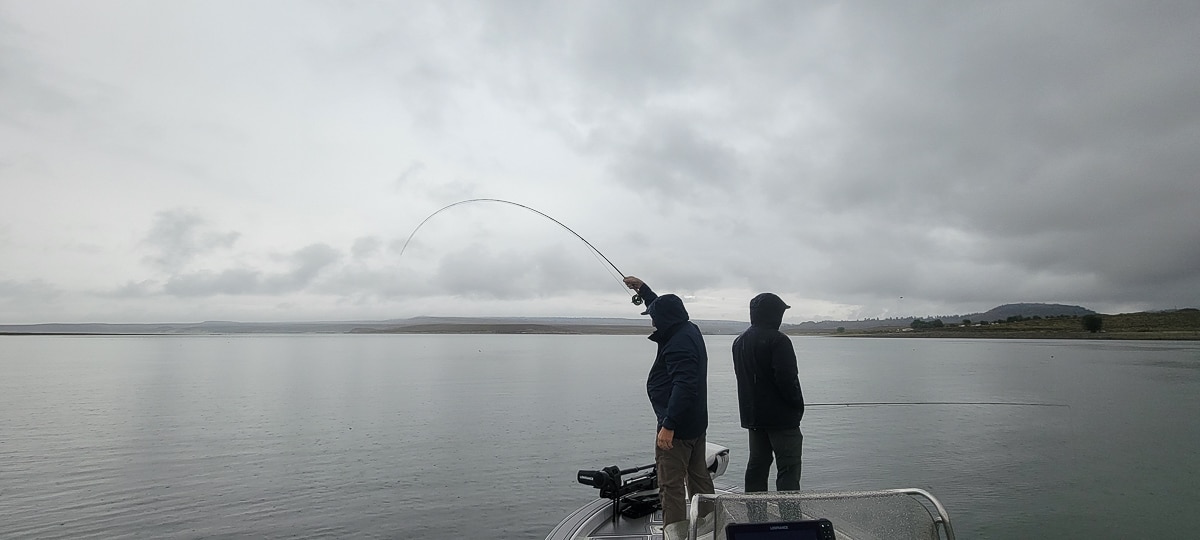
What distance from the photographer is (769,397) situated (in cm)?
594

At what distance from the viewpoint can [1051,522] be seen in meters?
11.0

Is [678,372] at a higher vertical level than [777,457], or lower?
higher

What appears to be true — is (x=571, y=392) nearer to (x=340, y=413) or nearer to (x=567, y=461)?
(x=340, y=413)

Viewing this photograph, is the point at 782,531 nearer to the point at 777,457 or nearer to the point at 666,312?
the point at 666,312

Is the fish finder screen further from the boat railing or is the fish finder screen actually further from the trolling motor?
the trolling motor

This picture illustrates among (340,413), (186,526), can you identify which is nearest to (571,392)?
(340,413)

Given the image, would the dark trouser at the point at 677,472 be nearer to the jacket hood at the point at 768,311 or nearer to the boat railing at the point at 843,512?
the jacket hood at the point at 768,311

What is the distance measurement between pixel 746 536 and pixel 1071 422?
81.6ft

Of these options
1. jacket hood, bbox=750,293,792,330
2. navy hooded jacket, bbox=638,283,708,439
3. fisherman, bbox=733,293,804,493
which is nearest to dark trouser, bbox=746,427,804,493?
fisherman, bbox=733,293,804,493

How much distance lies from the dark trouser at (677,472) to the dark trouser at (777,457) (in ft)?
1.61

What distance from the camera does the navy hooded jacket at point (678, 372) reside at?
5441mm

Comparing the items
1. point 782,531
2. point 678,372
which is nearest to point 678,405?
point 678,372

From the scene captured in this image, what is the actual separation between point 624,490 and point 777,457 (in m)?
2.05

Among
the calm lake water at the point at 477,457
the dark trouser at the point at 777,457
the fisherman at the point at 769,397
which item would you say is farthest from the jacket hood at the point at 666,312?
the calm lake water at the point at 477,457
